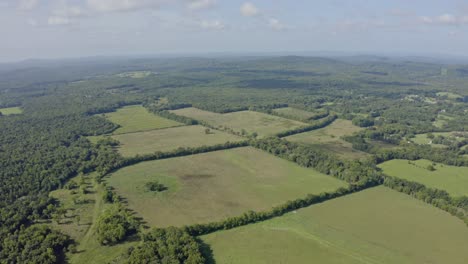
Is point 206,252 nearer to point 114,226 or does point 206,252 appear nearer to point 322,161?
point 114,226

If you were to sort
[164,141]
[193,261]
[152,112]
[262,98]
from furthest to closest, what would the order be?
[262,98] → [152,112] → [164,141] → [193,261]

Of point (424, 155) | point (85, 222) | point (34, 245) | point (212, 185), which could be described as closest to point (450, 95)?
point (424, 155)

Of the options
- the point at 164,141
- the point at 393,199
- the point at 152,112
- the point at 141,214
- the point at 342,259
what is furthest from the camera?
the point at 152,112

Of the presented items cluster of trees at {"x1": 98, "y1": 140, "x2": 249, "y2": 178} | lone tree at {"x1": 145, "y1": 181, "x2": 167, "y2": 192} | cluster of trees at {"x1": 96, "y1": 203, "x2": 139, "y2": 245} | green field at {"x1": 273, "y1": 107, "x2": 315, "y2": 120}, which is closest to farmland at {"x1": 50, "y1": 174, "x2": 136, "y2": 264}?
cluster of trees at {"x1": 96, "y1": 203, "x2": 139, "y2": 245}

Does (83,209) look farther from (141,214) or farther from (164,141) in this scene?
(164,141)

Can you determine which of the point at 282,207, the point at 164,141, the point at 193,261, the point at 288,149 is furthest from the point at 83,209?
the point at 288,149

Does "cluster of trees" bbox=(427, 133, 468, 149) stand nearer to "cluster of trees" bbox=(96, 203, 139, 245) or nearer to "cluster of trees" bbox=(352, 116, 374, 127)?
"cluster of trees" bbox=(352, 116, 374, 127)
